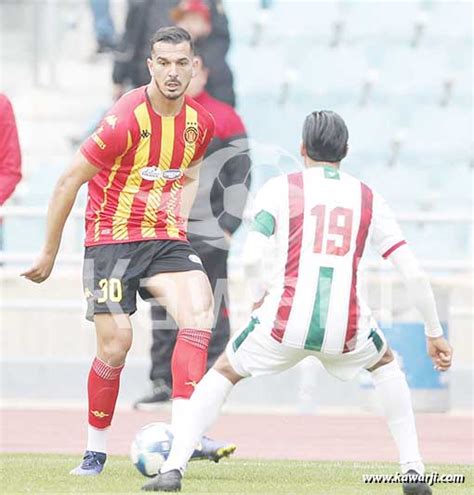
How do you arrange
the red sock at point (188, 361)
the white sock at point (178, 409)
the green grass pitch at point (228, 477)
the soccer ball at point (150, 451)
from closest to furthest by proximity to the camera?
the green grass pitch at point (228, 477), the soccer ball at point (150, 451), the white sock at point (178, 409), the red sock at point (188, 361)

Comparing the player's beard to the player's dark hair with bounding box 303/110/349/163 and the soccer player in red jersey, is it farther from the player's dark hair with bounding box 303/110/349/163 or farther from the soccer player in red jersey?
the player's dark hair with bounding box 303/110/349/163

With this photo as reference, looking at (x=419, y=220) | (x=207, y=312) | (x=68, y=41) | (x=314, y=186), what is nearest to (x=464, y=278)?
(x=419, y=220)

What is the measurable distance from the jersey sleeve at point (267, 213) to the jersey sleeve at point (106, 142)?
3.75ft

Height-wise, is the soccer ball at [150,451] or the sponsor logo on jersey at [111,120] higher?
the sponsor logo on jersey at [111,120]

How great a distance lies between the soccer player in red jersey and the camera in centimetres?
716

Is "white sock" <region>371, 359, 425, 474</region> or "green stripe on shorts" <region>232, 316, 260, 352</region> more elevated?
"green stripe on shorts" <region>232, 316, 260, 352</region>

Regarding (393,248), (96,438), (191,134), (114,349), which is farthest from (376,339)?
(96,438)

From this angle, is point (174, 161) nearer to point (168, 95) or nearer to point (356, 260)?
point (168, 95)

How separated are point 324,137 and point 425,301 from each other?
2.61ft

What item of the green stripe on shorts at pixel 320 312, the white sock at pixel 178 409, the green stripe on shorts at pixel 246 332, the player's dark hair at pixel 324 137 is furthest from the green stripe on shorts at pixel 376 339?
the white sock at pixel 178 409

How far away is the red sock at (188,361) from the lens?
7.09 m

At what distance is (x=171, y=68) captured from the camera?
7.25 m

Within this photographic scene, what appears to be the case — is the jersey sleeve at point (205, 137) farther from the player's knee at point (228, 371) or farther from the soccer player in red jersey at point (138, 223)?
the player's knee at point (228, 371)

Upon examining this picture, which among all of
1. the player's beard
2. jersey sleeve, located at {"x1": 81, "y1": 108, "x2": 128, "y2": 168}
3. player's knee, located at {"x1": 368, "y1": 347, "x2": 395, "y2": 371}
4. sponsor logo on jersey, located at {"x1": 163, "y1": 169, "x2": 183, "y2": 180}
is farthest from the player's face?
player's knee, located at {"x1": 368, "y1": 347, "x2": 395, "y2": 371}
